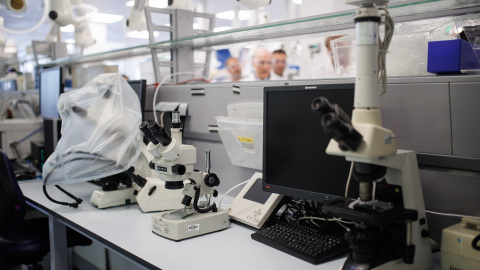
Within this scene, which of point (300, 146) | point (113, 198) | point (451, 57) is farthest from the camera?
point (113, 198)

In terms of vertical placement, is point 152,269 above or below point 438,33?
below

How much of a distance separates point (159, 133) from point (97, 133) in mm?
582

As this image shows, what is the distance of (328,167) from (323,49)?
385 cm

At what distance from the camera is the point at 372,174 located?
0.94 m

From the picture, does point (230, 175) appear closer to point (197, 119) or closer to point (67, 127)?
point (197, 119)

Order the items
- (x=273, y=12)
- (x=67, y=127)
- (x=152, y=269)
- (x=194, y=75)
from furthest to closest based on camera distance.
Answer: (x=273, y=12)
(x=194, y=75)
(x=67, y=127)
(x=152, y=269)

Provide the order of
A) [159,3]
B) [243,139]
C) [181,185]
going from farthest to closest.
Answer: [159,3] → [243,139] → [181,185]

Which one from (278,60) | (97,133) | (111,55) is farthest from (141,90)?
(278,60)

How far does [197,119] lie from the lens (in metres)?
2.11

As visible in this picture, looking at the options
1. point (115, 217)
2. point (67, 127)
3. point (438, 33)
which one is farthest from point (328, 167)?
point (67, 127)

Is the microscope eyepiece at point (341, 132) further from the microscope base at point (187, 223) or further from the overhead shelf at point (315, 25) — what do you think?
the microscope base at point (187, 223)

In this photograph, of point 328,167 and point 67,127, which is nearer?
point 328,167

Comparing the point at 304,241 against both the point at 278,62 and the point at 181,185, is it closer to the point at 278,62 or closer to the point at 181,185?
the point at 181,185

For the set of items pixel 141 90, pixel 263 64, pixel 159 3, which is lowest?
pixel 141 90
